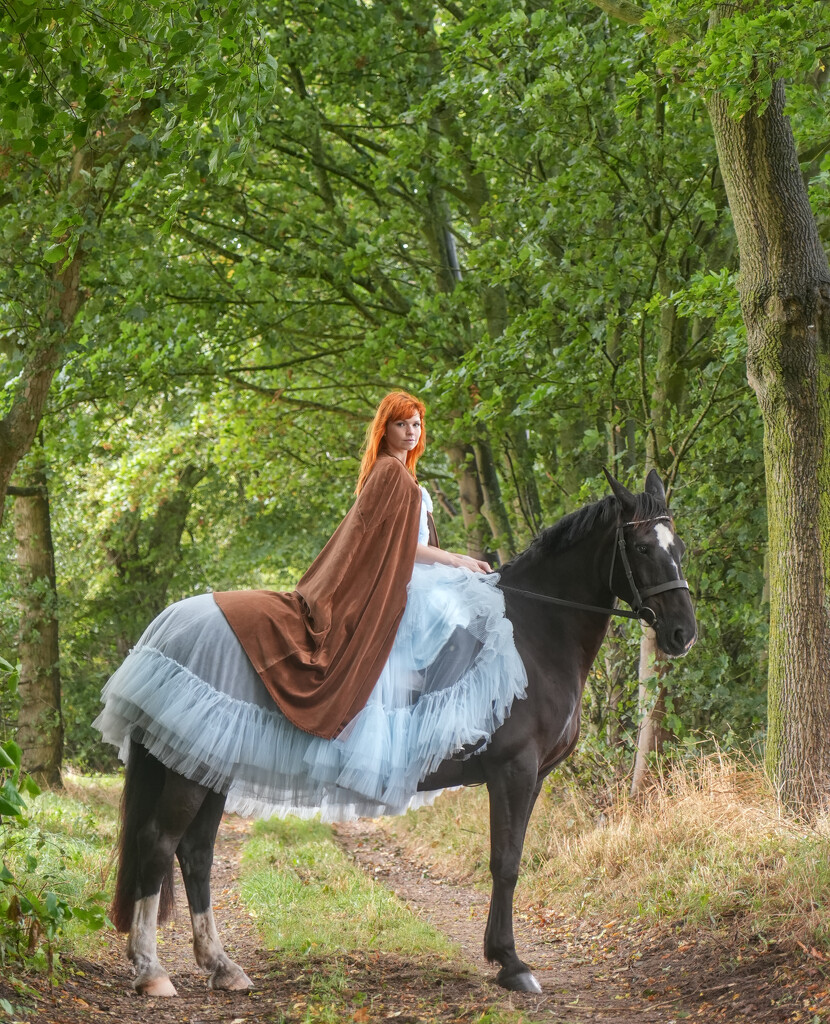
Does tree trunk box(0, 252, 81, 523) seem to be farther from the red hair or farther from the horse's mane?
the horse's mane

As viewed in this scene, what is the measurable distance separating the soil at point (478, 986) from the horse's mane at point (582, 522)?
210 centimetres

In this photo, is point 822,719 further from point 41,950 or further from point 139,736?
point 41,950

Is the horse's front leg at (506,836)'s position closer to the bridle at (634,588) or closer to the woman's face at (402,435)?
the bridle at (634,588)

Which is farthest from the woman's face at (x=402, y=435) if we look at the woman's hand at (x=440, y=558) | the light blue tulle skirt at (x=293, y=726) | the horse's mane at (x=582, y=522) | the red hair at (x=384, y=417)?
the light blue tulle skirt at (x=293, y=726)

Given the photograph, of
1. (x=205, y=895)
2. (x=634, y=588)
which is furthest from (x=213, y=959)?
(x=634, y=588)

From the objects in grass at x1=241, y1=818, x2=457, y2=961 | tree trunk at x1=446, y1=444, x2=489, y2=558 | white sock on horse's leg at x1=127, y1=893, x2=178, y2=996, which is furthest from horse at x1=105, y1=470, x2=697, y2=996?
tree trunk at x1=446, y1=444, x2=489, y2=558

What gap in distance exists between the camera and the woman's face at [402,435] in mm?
5297

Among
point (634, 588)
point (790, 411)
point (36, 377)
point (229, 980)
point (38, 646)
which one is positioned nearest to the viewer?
point (229, 980)

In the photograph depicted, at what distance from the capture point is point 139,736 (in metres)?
4.64

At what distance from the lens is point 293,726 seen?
4.61 m

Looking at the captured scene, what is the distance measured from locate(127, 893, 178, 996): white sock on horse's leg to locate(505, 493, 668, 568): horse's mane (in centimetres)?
248

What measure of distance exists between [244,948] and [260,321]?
6846mm

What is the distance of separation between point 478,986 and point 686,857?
5.95 feet

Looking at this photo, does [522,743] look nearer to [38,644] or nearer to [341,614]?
[341,614]
